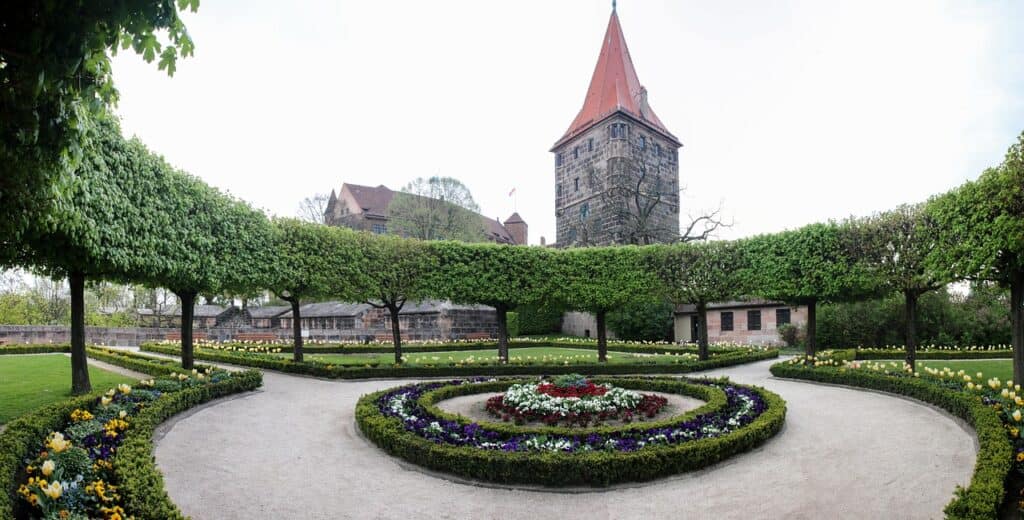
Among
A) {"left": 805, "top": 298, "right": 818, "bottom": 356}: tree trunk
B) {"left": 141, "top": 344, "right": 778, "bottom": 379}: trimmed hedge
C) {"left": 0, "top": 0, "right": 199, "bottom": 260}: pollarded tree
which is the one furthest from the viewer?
{"left": 805, "top": 298, "right": 818, "bottom": 356}: tree trunk

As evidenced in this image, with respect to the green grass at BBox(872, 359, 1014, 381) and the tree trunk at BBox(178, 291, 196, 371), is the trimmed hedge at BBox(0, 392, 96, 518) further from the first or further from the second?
the green grass at BBox(872, 359, 1014, 381)

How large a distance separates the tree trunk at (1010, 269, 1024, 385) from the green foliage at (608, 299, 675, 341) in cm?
2034

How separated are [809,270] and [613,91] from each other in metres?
32.0

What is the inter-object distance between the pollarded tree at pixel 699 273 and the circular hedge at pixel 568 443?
10.6 meters

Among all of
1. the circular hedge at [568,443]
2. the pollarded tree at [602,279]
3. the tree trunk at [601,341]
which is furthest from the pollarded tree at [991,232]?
the tree trunk at [601,341]

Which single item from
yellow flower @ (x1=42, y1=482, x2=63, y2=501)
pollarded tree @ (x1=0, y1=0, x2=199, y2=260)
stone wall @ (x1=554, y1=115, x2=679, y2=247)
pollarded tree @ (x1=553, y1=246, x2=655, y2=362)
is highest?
stone wall @ (x1=554, y1=115, x2=679, y2=247)

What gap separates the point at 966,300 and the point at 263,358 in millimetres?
31061

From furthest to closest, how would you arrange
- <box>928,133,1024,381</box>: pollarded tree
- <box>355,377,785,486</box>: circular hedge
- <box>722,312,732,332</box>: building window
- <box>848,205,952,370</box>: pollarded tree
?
<box>722,312,732,332</box>: building window, <box>848,205,952,370</box>: pollarded tree, <box>928,133,1024,381</box>: pollarded tree, <box>355,377,785,486</box>: circular hedge

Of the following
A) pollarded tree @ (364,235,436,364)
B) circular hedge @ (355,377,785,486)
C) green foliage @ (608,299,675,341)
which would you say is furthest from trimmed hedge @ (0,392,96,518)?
green foliage @ (608,299,675,341)

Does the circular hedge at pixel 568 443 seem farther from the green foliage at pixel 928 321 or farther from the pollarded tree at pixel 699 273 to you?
the green foliage at pixel 928 321

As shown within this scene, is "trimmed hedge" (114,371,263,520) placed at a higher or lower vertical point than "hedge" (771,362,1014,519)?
higher

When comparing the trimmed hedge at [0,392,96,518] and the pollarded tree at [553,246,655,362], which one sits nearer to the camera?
the trimmed hedge at [0,392,96,518]

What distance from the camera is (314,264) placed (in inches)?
708

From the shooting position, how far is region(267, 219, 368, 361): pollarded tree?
1731 centimetres
